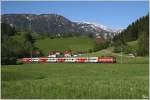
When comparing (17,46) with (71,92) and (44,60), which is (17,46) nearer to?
(44,60)

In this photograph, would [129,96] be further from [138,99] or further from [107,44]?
[107,44]

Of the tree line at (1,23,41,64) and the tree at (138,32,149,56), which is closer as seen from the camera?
the tree line at (1,23,41,64)

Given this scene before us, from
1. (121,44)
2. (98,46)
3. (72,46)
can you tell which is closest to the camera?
(121,44)

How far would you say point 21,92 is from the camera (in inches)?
758

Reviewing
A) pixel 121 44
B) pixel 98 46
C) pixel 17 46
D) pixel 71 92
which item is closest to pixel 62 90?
pixel 71 92

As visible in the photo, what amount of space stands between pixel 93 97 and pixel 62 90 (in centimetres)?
329

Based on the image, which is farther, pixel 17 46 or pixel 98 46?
pixel 98 46

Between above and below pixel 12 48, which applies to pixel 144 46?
above

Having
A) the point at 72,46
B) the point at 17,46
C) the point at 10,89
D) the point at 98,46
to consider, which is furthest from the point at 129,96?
the point at 72,46

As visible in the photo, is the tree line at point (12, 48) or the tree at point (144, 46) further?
the tree at point (144, 46)

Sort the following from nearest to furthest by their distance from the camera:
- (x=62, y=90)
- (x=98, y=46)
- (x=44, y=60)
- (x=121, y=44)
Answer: (x=62, y=90)
(x=44, y=60)
(x=121, y=44)
(x=98, y=46)

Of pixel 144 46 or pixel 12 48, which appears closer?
pixel 12 48

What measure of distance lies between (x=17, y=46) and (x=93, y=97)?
9415 cm

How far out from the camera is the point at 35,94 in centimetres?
1831
